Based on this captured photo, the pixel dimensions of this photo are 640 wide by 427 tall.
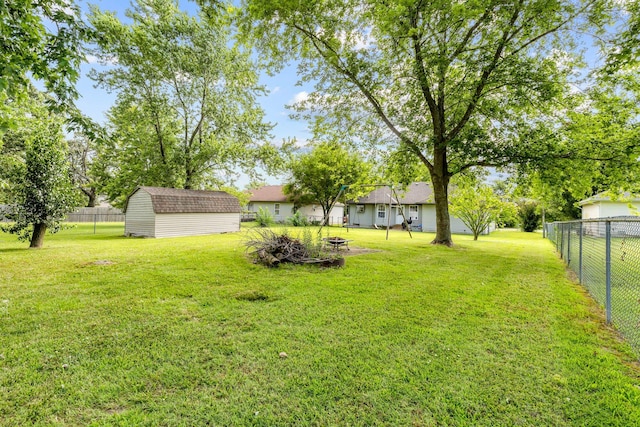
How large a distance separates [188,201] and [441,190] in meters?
12.6

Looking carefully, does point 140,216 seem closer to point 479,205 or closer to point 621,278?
point 621,278

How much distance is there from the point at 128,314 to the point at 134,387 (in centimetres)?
185

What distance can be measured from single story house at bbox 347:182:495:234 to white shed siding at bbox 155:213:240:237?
1228 cm

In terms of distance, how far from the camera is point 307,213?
33250 millimetres

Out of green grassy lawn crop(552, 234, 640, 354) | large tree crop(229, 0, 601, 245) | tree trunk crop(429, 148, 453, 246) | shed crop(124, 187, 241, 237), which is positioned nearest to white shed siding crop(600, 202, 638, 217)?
large tree crop(229, 0, 601, 245)

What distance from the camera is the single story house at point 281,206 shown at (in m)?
33.3

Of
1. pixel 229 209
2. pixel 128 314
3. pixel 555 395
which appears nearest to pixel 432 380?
pixel 555 395

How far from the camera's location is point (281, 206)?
1357 inches

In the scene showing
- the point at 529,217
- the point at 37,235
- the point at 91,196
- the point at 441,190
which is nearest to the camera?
the point at 37,235

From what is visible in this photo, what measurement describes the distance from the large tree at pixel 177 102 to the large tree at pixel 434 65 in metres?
8.08

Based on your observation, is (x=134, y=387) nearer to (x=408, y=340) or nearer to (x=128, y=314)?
(x=128, y=314)

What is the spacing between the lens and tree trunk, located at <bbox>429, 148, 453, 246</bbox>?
39.5ft

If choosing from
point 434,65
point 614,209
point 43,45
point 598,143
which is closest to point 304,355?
point 43,45

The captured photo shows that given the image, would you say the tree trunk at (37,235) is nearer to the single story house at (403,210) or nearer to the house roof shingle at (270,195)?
the single story house at (403,210)
